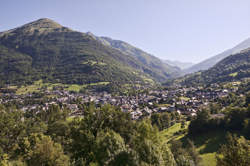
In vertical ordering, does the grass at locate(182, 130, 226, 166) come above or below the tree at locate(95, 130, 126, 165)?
below

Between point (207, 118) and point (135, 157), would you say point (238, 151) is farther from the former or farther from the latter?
point (207, 118)

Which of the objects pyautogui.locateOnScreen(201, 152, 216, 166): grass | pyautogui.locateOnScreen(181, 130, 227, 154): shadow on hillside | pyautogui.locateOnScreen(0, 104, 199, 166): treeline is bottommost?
pyautogui.locateOnScreen(181, 130, 227, 154): shadow on hillside

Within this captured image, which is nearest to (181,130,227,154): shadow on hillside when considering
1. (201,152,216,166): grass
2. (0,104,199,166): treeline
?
(201,152,216,166): grass

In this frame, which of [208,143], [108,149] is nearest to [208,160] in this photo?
[208,143]

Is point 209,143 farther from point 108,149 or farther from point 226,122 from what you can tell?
point 108,149

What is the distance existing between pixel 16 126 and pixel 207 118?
3525 inches

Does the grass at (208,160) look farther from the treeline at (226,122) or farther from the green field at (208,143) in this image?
the treeline at (226,122)

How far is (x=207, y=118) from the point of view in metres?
69.6

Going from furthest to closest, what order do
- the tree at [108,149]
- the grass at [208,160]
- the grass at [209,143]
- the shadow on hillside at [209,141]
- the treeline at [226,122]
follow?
the treeline at [226,122] < the shadow on hillside at [209,141] < the grass at [209,143] < the grass at [208,160] < the tree at [108,149]

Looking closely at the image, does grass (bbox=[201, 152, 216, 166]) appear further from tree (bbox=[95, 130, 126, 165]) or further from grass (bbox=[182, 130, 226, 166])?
tree (bbox=[95, 130, 126, 165])

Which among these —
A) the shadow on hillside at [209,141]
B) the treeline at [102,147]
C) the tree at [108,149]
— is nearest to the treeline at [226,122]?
the shadow on hillside at [209,141]

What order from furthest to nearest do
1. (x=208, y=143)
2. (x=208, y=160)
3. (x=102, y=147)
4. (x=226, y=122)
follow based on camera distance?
(x=226, y=122) → (x=208, y=143) → (x=208, y=160) → (x=102, y=147)

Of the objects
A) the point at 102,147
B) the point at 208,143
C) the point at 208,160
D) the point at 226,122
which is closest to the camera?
the point at 102,147

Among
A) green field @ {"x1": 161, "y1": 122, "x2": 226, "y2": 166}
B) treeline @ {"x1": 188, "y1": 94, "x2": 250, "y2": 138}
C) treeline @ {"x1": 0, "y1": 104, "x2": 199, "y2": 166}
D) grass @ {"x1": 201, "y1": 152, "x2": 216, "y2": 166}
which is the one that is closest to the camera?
treeline @ {"x1": 0, "y1": 104, "x2": 199, "y2": 166}
